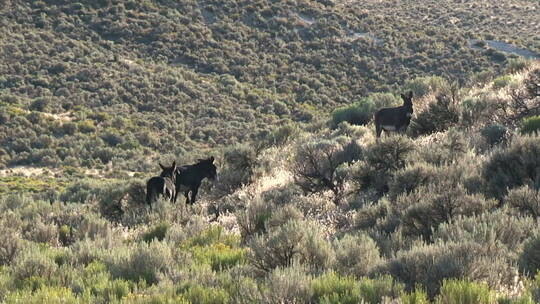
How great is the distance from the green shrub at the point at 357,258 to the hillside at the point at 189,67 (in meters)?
28.2

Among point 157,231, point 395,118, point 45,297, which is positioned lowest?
point 157,231

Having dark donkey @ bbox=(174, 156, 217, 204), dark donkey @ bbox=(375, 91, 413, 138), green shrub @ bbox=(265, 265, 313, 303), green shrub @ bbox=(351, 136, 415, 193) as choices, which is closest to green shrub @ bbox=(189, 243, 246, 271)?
green shrub @ bbox=(265, 265, 313, 303)

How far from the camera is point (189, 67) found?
4925cm

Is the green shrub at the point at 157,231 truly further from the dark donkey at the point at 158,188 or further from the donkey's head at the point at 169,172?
the donkey's head at the point at 169,172

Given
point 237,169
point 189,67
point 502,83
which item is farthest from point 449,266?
point 189,67

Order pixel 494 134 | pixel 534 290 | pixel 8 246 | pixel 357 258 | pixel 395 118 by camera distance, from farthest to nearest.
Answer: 1. pixel 395 118
2. pixel 494 134
3. pixel 8 246
4. pixel 357 258
5. pixel 534 290

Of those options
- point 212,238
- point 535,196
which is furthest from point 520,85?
point 212,238

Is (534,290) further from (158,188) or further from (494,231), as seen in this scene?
(158,188)

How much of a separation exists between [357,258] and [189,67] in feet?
147

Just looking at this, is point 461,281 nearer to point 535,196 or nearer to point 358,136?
point 535,196

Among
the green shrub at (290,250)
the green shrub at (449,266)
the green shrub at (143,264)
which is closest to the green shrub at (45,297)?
the green shrub at (143,264)

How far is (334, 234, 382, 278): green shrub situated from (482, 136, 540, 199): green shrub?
3283mm

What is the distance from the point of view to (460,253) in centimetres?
523

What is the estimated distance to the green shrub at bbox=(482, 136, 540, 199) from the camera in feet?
28.5
